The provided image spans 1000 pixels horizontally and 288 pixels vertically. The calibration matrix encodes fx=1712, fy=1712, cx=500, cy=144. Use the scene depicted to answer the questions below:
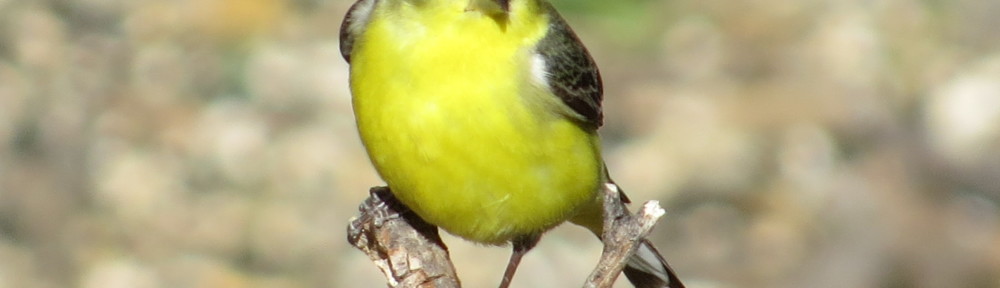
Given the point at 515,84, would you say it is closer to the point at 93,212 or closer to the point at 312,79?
the point at 93,212

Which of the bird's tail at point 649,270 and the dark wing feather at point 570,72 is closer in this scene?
the dark wing feather at point 570,72

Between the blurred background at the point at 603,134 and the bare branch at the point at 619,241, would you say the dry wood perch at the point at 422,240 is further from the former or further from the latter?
the blurred background at the point at 603,134

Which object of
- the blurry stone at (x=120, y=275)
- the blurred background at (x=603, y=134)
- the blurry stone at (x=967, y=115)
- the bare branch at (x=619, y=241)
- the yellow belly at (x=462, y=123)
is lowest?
the bare branch at (x=619, y=241)

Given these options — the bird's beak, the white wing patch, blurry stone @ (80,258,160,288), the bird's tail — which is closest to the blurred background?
blurry stone @ (80,258,160,288)

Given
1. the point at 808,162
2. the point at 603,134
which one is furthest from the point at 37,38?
the point at 808,162

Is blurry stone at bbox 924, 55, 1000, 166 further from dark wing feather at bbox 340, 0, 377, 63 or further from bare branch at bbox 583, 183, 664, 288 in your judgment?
bare branch at bbox 583, 183, 664, 288

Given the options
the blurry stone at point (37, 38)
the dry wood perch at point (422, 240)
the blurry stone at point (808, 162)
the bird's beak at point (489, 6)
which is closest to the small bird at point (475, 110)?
the bird's beak at point (489, 6)

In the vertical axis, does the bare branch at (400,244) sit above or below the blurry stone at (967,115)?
below
